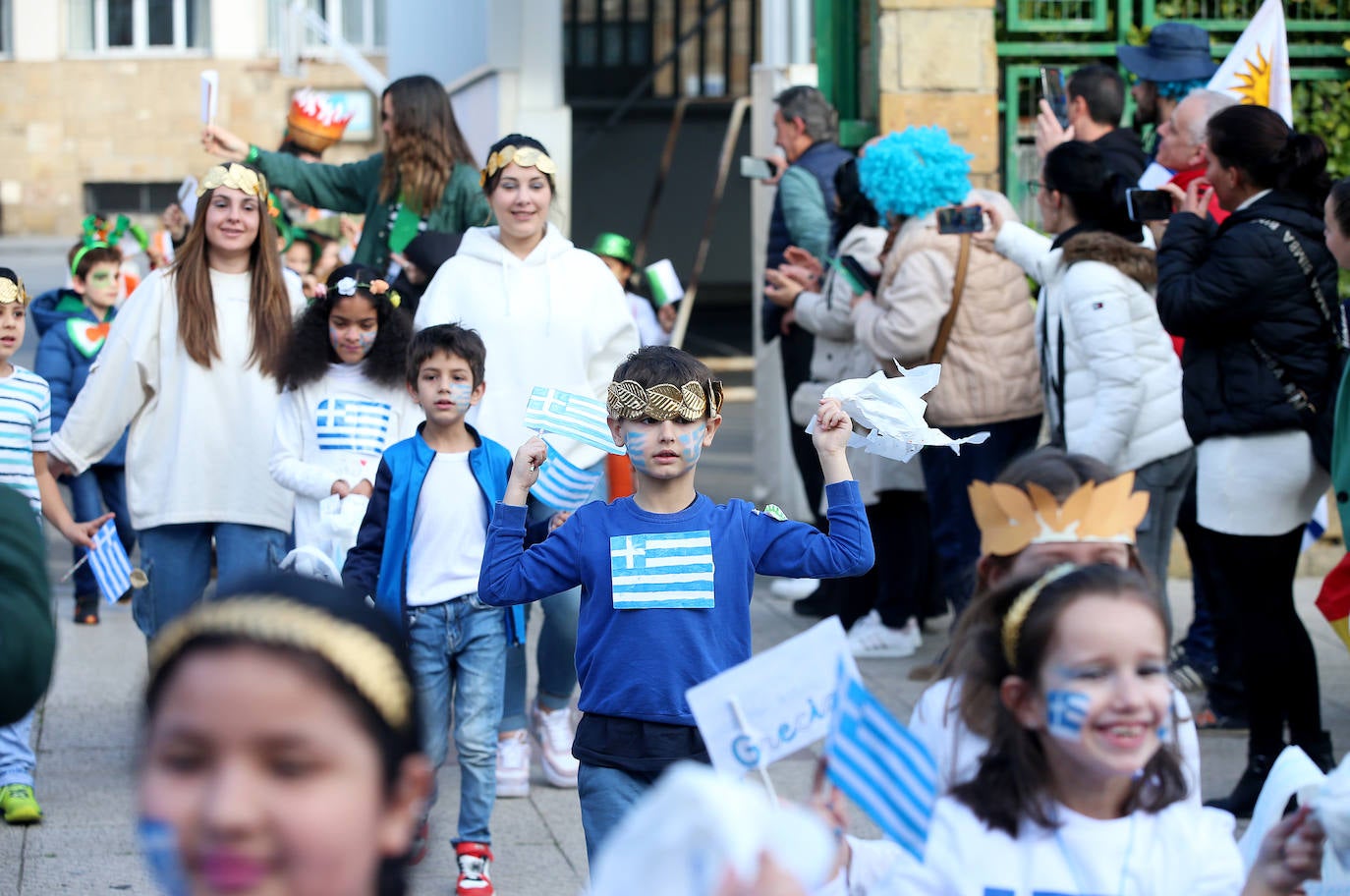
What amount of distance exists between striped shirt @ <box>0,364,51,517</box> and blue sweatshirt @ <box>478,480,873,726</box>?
2.00 meters

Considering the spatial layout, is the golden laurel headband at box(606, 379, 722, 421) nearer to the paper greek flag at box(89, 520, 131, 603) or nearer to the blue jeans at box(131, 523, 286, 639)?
the blue jeans at box(131, 523, 286, 639)

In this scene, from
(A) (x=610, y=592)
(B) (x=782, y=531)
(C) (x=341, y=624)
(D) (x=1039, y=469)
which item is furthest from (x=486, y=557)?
(C) (x=341, y=624)

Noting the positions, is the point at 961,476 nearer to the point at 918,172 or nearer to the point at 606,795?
the point at 918,172

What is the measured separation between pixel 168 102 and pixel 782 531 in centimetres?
2760

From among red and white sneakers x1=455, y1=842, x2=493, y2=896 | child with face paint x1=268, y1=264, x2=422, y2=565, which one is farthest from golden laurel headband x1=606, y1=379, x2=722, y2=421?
child with face paint x1=268, y1=264, x2=422, y2=565

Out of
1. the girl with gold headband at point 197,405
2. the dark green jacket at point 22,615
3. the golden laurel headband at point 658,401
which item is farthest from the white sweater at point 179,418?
the dark green jacket at point 22,615

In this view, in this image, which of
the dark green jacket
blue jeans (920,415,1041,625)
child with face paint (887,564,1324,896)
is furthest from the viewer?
blue jeans (920,415,1041,625)

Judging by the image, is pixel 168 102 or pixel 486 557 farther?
pixel 168 102

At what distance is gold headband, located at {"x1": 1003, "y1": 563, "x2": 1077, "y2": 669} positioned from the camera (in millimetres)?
2715

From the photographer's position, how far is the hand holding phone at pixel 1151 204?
572 centimetres

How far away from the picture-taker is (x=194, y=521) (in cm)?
556

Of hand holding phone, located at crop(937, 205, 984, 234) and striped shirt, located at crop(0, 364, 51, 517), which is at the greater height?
hand holding phone, located at crop(937, 205, 984, 234)

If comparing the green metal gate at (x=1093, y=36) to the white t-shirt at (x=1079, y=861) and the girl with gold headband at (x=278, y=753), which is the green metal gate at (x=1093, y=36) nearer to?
the white t-shirt at (x=1079, y=861)

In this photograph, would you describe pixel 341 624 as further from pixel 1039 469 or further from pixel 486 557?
pixel 486 557
